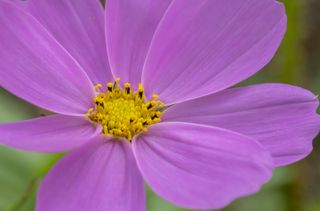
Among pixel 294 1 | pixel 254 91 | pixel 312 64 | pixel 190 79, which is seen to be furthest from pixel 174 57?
pixel 312 64

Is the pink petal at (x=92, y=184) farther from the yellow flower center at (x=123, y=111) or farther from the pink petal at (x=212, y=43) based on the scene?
the pink petal at (x=212, y=43)

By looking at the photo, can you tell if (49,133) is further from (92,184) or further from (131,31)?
(131,31)

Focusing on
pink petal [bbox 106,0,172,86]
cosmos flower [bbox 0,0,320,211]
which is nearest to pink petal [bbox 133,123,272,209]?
cosmos flower [bbox 0,0,320,211]

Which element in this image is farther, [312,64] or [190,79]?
[312,64]

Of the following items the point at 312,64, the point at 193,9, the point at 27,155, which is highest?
the point at 193,9

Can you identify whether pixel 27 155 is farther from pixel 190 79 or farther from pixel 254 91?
pixel 254 91

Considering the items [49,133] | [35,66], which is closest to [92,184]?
[49,133]

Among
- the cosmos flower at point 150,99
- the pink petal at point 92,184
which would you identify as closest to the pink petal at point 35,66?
the cosmos flower at point 150,99
